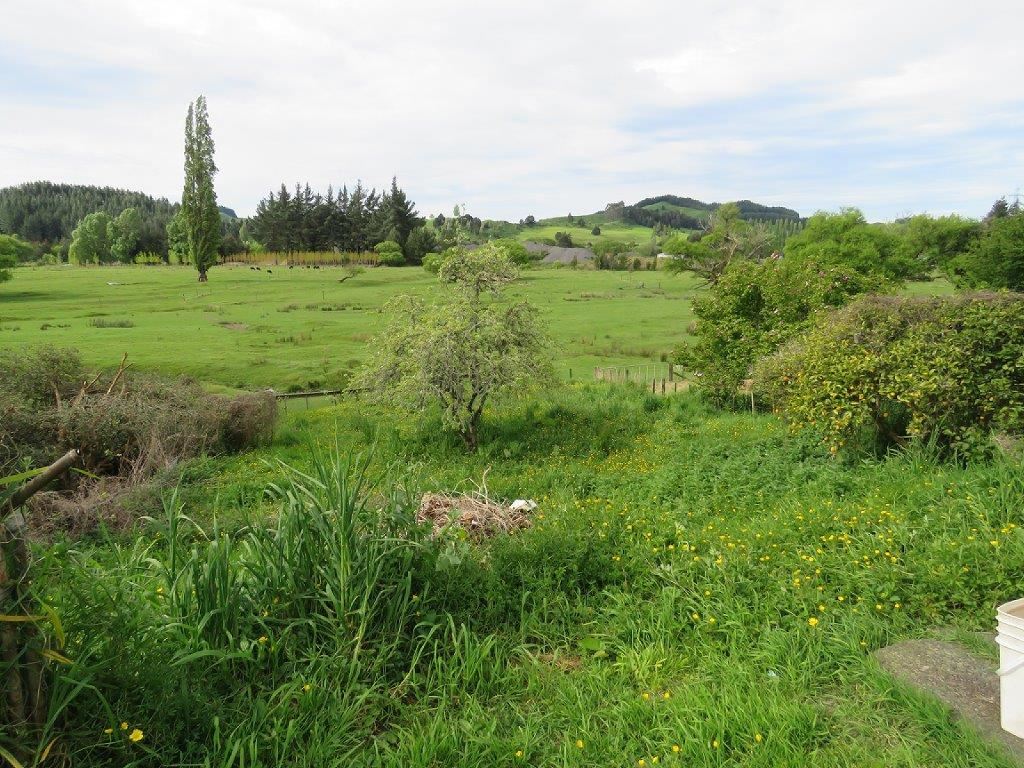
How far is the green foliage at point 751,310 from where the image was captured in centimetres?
1487

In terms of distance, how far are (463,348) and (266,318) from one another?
28405 mm

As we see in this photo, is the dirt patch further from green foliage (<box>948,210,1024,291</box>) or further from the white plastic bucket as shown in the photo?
the white plastic bucket

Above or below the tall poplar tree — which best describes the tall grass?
below

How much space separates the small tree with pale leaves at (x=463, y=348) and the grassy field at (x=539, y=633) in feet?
21.7

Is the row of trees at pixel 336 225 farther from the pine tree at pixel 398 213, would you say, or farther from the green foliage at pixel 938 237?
the green foliage at pixel 938 237

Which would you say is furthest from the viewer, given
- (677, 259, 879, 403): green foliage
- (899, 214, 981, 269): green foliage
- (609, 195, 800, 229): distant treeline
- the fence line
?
(609, 195, 800, 229): distant treeline

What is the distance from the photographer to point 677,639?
3844 millimetres

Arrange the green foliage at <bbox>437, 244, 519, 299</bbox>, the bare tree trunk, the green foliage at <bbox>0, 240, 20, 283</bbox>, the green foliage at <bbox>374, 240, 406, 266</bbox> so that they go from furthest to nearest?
the green foliage at <bbox>374, 240, 406, 266</bbox>
the green foliage at <bbox>0, 240, 20, 283</bbox>
the green foliage at <bbox>437, 244, 519, 299</bbox>
the bare tree trunk

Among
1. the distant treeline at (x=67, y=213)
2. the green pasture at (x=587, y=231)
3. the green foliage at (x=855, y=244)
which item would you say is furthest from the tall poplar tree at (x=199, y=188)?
the green pasture at (x=587, y=231)

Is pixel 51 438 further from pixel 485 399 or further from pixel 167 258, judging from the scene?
A: pixel 167 258

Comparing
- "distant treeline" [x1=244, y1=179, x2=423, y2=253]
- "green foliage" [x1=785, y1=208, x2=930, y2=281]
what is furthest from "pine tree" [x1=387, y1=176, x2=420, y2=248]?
"green foliage" [x1=785, y1=208, x2=930, y2=281]

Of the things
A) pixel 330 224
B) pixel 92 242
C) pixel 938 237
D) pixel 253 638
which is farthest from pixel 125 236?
pixel 253 638

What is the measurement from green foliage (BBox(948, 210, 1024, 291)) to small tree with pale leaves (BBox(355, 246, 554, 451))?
30971 millimetres

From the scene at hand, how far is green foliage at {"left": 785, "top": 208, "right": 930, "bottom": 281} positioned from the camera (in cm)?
3631
